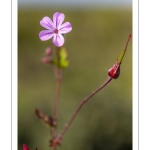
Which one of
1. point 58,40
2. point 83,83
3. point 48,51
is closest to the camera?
point 58,40

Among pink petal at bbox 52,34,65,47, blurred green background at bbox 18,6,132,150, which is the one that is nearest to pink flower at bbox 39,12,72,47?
pink petal at bbox 52,34,65,47

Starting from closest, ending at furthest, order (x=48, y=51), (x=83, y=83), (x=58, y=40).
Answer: (x=58, y=40)
(x=48, y=51)
(x=83, y=83)

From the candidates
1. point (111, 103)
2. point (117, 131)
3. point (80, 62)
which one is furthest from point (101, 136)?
point (80, 62)
